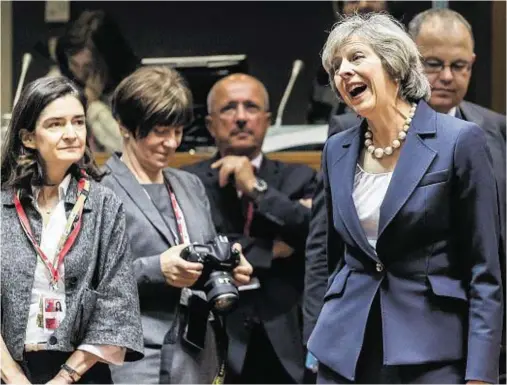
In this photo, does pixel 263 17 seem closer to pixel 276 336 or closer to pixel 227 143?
pixel 227 143

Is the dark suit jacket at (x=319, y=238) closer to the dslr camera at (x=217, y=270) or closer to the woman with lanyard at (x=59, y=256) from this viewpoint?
the dslr camera at (x=217, y=270)

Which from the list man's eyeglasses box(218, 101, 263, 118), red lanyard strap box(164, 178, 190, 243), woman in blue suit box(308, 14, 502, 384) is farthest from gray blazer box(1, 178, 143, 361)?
man's eyeglasses box(218, 101, 263, 118)

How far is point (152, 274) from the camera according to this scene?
2545 millimetres

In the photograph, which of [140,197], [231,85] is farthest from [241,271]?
[231,85]

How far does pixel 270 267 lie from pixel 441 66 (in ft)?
2.51

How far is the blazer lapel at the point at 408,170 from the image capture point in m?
2.09

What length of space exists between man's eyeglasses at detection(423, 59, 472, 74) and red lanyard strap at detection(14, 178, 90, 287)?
101cm

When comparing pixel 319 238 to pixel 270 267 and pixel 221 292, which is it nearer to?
pixel 221 292

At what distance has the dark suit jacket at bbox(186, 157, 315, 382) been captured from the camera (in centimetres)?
300

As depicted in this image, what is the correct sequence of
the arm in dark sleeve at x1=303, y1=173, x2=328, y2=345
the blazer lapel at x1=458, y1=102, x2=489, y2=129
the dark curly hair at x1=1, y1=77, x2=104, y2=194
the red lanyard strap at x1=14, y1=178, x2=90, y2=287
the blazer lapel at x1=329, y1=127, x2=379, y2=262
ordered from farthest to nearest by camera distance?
the blazer lapel at x1=458, y1=102, x2=489, y2=129 < the arm in dark sleeve at x1=303, y1=173, x2=328, y2=345 < the dark curly hair at x1=1, y1=77, x2=104, y2=194 < the red lanyard strap at x1=14, y1=178, x2=90, y2=287 < the blazer lapel at x1=329, y1=127, x2=379, y2=262

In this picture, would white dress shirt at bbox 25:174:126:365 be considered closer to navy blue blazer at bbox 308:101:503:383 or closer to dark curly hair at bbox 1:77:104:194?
dark curly hair at bbox 1:77:104:194

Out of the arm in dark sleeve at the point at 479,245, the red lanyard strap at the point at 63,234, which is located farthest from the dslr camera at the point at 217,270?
the arm in dark sleeve at the point at 479,245

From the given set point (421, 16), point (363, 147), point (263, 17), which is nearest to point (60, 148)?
point (363, 147)

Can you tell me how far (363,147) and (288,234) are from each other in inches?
32.2
